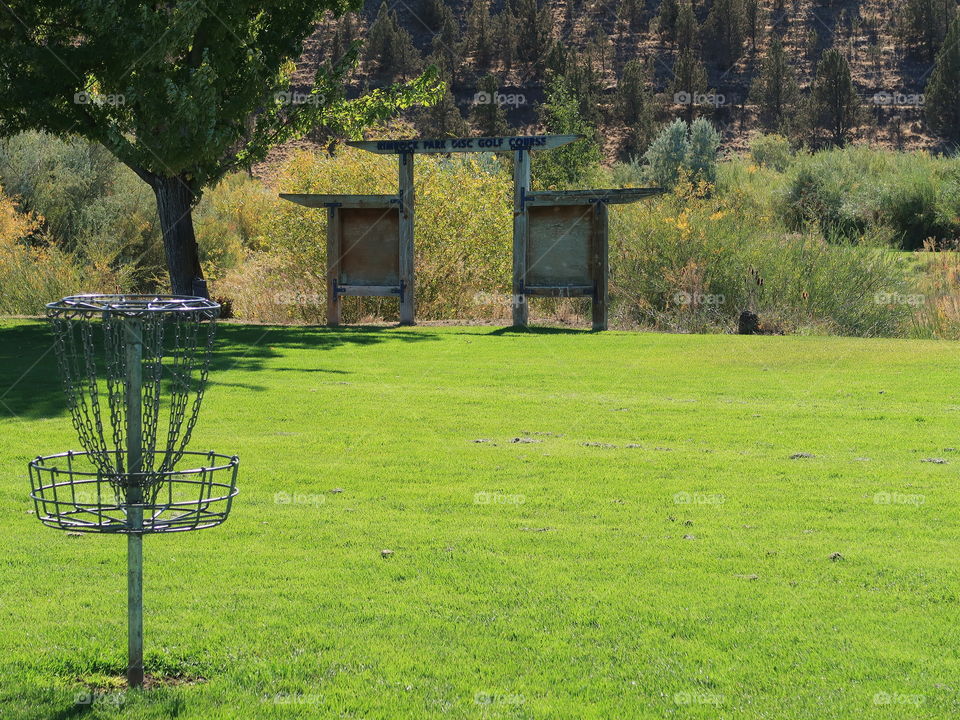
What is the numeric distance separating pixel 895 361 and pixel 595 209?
19.5 ft

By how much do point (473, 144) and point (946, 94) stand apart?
149 ft

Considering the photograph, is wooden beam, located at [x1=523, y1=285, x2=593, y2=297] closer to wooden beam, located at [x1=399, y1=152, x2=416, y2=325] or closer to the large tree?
wooden beam, located at [x1=399, y1=152, x2=416, y2=325]

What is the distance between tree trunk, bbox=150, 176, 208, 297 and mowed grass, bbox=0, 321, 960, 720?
8.32 meters

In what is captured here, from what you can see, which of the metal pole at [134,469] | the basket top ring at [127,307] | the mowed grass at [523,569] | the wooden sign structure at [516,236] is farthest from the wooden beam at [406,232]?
the metal pole at [134,469]

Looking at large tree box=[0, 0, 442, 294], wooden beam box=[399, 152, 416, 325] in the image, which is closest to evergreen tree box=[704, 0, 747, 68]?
wooden beam box=[399, 152, 416, 325]

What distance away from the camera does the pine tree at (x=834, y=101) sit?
2345 inches

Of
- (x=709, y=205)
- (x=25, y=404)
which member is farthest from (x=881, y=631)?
(x=709, y=205)

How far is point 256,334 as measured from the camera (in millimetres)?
18969

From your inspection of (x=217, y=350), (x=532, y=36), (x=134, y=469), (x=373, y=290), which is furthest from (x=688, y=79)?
(x=134, y=469)

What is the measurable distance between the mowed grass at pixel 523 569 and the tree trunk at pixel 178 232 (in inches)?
327

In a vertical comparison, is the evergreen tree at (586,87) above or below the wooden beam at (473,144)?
above

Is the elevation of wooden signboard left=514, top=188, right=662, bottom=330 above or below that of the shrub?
below

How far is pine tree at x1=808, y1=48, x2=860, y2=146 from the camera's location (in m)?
59.6

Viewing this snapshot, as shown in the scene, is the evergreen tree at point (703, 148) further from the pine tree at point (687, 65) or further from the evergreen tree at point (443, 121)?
the evergreen tree at point (443, 121)
